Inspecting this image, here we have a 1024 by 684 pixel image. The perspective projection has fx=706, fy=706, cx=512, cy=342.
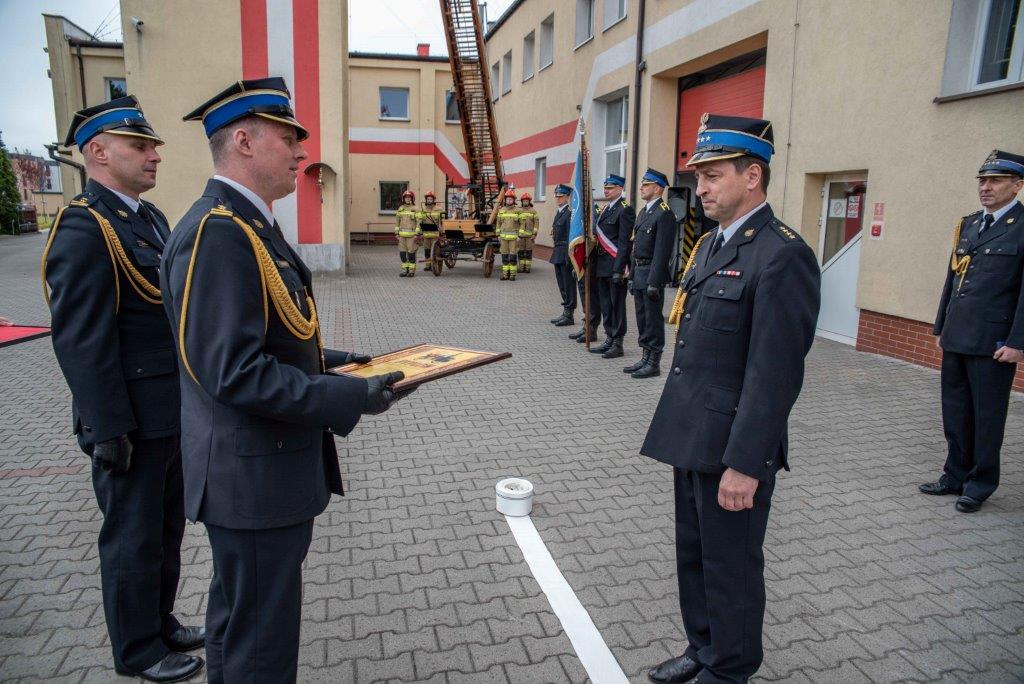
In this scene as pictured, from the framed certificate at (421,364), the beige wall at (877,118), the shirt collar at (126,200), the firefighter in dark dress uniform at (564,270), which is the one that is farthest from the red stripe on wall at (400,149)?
the framed certificate at (421,364)

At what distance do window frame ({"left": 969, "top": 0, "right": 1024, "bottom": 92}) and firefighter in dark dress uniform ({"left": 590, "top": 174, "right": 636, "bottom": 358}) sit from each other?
381cm

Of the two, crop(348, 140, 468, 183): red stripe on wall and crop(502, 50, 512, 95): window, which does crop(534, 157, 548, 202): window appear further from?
crop(348, 140, 468, 183): red stripe on wall

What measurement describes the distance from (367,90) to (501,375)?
23228 millimetres

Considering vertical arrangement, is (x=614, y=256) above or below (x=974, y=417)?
above

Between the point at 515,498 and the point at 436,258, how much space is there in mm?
14212

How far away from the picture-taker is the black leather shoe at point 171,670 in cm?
271

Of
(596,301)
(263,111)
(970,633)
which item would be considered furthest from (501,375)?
(263,111)

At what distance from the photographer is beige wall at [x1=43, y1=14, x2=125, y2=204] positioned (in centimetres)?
2427

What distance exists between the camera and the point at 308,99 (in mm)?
15742

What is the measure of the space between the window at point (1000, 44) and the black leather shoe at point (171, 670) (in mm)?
8554

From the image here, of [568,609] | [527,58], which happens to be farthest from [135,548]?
[527,58]

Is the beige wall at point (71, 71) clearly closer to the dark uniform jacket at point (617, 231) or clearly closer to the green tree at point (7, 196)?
the green tree at point (7, 196)

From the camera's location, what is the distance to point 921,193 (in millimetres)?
7789

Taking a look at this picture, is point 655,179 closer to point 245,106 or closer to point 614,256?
point 614,256
